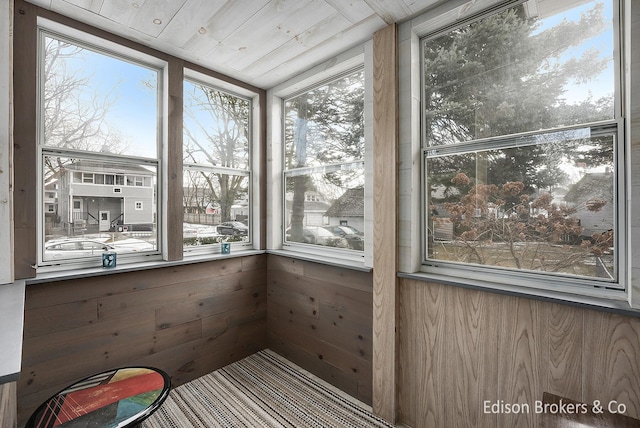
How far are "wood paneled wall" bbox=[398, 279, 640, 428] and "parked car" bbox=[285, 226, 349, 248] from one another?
725mm

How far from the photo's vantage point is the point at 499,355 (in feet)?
5.13

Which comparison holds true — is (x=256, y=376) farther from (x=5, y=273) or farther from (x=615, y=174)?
(x=615, y=174)

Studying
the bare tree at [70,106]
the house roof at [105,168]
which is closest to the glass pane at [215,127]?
the house roof at [105,168]

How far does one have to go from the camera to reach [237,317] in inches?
108

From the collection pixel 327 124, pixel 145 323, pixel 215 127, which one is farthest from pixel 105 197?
pixel 327 124

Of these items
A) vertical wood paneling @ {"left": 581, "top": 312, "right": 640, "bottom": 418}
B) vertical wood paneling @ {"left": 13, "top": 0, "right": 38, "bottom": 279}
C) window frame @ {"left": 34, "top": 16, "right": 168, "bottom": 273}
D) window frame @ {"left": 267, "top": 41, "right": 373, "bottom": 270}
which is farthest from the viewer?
window frame @ {"left": 267, "top": 41, "right": 373, "bottom": 270}

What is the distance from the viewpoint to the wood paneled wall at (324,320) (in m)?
2.16

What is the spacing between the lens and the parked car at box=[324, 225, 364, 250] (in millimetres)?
2363

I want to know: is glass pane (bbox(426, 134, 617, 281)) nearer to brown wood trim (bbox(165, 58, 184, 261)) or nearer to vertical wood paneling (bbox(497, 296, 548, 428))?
vertical wood paneling (bbox(497, 296, 548, 428))

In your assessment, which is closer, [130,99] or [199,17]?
[199,17]

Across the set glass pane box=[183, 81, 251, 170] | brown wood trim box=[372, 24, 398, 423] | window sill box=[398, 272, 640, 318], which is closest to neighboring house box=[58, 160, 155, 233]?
glass pane box=[183, 81, 251, 170]

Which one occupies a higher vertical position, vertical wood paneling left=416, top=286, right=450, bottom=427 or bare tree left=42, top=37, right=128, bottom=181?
bare tree left=42, top=37, right=128, bottom=181

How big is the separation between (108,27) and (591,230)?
312 cm

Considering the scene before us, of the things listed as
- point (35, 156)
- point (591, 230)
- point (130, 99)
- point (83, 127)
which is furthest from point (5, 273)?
point (591, 230)
